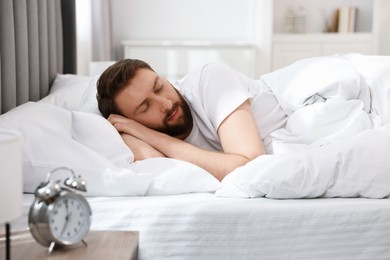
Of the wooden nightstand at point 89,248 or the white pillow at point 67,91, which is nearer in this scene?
the wooden nightstand at point 89,248

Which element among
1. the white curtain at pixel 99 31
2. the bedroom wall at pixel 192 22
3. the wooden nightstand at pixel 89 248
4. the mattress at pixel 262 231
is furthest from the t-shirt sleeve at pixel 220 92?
the bedroom wall at pixel 192 22

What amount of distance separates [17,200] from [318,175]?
775mm

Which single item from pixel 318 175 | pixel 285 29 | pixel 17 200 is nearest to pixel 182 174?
pixel 318 175

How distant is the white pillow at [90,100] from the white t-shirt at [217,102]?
30 centimetres

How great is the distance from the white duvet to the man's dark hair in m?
0.50

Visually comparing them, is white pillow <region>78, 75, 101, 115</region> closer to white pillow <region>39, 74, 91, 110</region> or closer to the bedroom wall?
white pillow <region>39, 74, 91, 110</region>

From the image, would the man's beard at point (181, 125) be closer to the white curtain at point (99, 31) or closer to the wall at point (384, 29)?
the white curtain at point (99, 31)

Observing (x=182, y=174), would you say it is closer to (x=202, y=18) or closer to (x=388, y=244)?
(x=388, y=244)

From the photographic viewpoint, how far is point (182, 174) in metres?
1.70

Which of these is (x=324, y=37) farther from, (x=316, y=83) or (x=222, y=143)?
(x=222, y=143)

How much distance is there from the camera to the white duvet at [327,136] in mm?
1590

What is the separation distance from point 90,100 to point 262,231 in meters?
1.05

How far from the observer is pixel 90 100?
2.35 m

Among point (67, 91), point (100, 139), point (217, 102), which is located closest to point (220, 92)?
point (217, 102)
